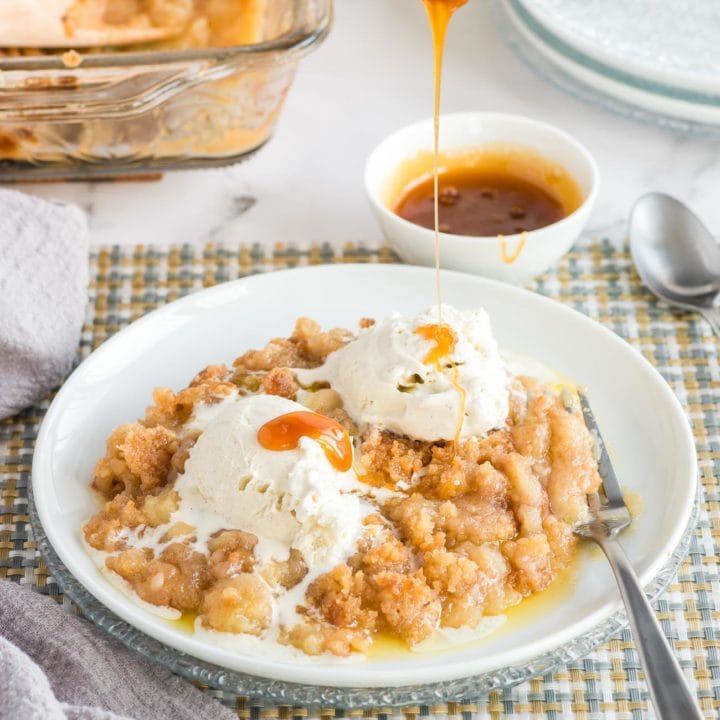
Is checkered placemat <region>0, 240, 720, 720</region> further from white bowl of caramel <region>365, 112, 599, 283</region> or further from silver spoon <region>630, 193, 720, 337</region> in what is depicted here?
white bowl of caramel <region>365, 112, 599, 283</region>

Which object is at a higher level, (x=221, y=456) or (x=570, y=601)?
(x=221, y=456)

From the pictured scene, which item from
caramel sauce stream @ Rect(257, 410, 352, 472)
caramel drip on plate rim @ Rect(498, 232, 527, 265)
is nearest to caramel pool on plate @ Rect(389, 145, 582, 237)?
caramel drip on plate rim @ Rect(498, 232, 527, 265)

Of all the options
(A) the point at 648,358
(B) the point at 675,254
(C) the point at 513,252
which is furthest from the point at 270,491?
(B) the point at 675,254

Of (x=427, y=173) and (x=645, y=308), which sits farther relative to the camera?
(x=427, y=173)

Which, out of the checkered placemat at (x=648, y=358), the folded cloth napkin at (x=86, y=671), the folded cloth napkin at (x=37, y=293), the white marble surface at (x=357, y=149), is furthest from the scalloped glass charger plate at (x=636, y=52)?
the folded cloth napkin at (x=86, y=671)

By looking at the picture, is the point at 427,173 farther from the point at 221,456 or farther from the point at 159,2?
the point at 221,456

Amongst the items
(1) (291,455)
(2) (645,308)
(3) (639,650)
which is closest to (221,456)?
(1) (291,455)
